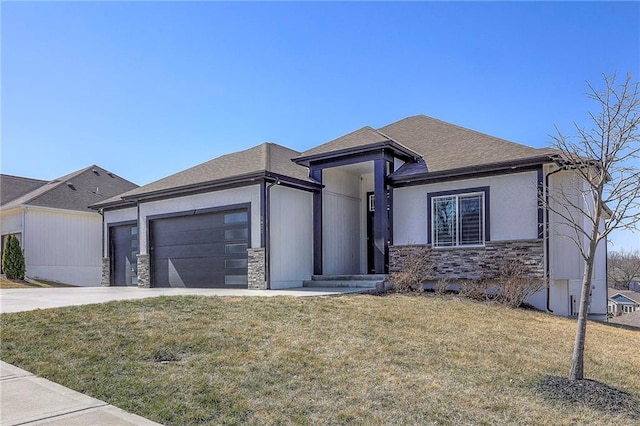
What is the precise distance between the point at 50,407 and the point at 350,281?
370 inches

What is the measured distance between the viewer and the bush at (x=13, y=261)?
19859 millimetres

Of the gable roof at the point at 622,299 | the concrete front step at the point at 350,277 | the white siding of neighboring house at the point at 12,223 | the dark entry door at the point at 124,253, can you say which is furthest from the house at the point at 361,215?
→ the gable roof at the point at 622,299

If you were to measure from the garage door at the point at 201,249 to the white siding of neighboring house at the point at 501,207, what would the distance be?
4978 mm

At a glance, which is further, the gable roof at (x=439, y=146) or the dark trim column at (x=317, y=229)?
the dark trim column at (x=317, y=229)

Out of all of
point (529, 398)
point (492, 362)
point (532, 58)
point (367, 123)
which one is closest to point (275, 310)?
point (492, 362)

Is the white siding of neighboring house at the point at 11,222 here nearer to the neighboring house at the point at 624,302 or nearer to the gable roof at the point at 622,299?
the neighboring house at the point at 624,302

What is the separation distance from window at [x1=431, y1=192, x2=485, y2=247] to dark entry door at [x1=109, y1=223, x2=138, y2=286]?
38.7 ft

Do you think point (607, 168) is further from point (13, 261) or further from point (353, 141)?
point (13, 261)

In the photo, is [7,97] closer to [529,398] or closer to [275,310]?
[275,310]

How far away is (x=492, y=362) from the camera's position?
18.8ft

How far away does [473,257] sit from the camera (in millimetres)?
12547

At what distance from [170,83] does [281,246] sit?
224 inches

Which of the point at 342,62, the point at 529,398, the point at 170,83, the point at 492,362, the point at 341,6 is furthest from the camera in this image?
the point at 342,62

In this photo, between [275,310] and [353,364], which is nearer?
[353,364]
